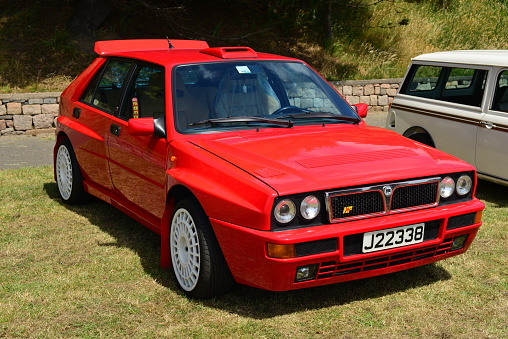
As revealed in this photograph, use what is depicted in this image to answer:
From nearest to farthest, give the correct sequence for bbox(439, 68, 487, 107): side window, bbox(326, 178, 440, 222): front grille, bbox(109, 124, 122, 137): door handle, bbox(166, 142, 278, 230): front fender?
bbox(166, 142, 278, 230): front fender
bbox(326, 178, 440, 222): front grille
bbox(109, 124, 122, 137): door handle
bbox(439, 68, 487, 107): side window

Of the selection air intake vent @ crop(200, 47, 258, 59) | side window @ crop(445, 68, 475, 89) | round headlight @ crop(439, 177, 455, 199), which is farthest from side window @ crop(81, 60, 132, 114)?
side window @ crop(445, 68, 475, 89)

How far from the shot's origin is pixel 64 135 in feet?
23.1

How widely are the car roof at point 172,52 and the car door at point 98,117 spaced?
0.14 metres

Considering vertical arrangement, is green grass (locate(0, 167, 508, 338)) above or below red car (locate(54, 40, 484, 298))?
below

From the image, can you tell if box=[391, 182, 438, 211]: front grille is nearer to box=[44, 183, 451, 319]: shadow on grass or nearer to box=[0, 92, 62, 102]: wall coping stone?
box=[44, 183, 451, 319]: shadow on grass

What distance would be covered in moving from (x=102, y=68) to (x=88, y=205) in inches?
58.5

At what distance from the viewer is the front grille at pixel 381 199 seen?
13.4 ft

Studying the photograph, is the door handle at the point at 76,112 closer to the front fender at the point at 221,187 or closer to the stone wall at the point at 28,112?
the front fender at the point at 221,187

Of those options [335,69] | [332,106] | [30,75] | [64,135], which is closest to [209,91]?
[332,106]

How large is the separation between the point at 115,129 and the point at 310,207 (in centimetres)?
234

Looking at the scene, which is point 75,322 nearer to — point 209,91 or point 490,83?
point 209,91

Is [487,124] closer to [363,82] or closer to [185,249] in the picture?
[185,249]

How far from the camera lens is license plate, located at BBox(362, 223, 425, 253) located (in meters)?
4.14

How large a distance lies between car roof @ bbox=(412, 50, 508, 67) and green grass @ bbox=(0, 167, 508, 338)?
225cm
